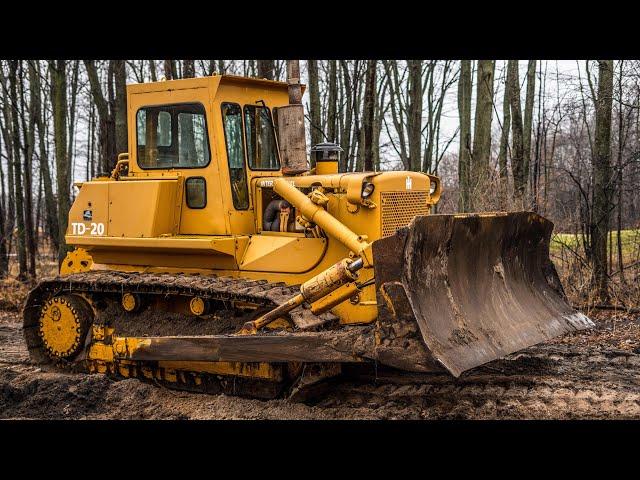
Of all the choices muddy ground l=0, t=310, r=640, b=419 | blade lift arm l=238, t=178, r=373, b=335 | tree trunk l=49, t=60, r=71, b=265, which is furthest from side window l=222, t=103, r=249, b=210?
tree trunk l=49, t=60, r=71, b=265

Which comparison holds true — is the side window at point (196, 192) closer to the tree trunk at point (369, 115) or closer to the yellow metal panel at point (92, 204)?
the yellow metal panel at point (92, 204)

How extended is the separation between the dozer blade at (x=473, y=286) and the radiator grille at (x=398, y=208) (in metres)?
0.86

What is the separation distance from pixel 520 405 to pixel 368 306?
1.61 m

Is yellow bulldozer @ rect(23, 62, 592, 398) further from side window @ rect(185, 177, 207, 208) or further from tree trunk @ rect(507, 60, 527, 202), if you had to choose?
tree trunk @ rect(507, 60, 527, 202)

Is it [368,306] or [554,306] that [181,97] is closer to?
[368,306]

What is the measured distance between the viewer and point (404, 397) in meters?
6.66

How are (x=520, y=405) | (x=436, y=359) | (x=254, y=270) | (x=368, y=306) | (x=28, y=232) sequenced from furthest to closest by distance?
1. (x=28, y=232)
2. (x=254, y=270)
3. (x=368, y=306)
4. (x=520, y=405)
5. (x=436, y=359)

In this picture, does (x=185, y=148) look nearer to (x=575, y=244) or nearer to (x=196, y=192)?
(x=196, y=192)

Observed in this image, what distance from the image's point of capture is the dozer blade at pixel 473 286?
5.49m

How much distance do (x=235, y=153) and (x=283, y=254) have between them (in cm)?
125

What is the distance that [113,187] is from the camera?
26.7 feet

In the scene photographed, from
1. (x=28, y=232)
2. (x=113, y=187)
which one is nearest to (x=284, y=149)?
(x=113, y=187)

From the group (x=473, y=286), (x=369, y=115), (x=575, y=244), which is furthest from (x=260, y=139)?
(x=575, y=244)

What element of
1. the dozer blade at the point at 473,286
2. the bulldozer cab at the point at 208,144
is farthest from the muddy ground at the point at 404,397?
the bulldozer cab at the point at 208,144
